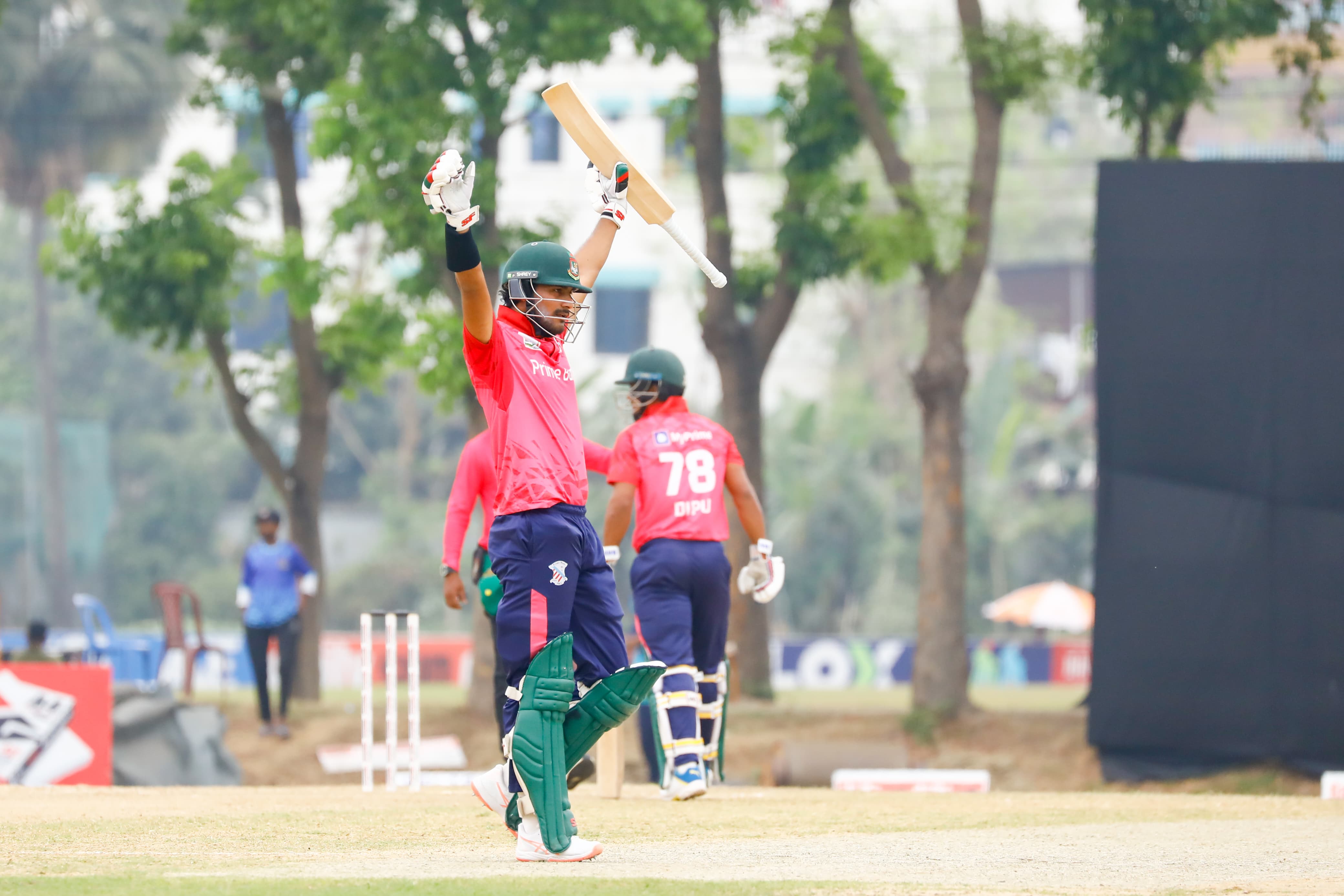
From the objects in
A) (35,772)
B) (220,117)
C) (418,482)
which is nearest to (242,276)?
(418,482)

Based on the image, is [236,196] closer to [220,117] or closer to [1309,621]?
[220,117]

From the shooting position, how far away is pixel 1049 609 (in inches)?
1330

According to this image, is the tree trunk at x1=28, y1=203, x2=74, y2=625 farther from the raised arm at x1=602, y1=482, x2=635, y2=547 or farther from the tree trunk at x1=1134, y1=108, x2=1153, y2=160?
the raised arm at x1=602, y1=482, x2=635, y2=547

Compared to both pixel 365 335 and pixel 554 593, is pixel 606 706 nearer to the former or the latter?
pixel 554 593

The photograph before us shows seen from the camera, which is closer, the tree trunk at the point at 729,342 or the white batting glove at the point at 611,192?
the white batting glove at the point at 611,192

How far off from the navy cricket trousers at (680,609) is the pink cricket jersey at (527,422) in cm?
312

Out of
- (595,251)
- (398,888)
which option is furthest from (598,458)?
(398,888)

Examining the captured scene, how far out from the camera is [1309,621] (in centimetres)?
1421

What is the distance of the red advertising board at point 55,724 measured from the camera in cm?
1313

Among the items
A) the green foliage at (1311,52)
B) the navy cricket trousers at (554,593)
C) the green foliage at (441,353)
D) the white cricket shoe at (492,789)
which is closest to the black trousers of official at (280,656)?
the green foliage at (441,353)

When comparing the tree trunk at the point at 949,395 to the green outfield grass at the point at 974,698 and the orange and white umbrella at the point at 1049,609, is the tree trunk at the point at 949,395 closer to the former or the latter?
the green outfield grass at the point at 974,698

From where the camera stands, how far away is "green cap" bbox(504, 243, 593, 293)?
21.4ft

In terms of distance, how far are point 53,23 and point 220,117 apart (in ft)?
46.5

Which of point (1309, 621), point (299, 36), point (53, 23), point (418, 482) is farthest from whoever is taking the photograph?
point (418, 482)
